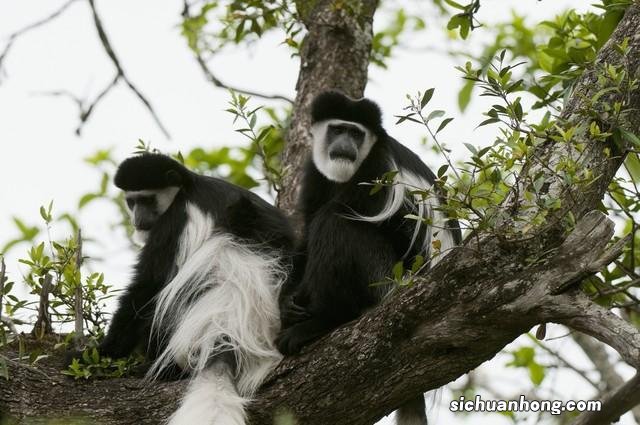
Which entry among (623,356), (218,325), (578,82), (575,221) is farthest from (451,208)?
(218,325)

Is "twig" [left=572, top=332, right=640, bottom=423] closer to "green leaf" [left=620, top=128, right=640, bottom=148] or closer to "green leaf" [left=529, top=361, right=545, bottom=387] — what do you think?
"green leaf" [left=529, top=361, right=545, bottom=387]

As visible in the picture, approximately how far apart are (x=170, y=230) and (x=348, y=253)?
32.2 inches

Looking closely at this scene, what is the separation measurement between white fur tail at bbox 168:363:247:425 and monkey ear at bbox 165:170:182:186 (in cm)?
93

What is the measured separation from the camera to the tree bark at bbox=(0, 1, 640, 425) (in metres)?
2.21

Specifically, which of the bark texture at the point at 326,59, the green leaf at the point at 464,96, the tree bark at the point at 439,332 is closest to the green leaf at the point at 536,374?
the green leaf at the point at 464,96

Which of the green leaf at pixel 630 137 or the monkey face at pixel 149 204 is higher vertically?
the monkey face at pixel 149 204

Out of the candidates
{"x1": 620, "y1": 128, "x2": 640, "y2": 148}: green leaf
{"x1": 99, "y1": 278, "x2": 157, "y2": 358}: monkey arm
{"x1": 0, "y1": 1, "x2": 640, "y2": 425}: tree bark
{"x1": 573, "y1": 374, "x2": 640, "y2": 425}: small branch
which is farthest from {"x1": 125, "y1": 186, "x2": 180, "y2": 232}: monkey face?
{"x1": 573, "y1": 374, "x2": 640, "y2": 425}: small branch

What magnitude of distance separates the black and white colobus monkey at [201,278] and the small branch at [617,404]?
112cm

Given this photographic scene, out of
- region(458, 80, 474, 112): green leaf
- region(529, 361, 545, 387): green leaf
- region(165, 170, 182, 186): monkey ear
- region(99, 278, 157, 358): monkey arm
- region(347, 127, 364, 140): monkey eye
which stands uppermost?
region(458, 80, 474, 112): green leaf

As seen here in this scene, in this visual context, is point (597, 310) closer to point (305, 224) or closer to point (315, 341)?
point (315, 341)

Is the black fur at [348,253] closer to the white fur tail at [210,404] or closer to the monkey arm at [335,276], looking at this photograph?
the monkey arm at [335,276]

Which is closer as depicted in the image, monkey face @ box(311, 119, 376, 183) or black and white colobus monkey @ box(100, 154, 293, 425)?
black and white colobus monkey @ box(100, 154, 293, 425)

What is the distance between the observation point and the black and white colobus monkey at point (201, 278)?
3041 mm

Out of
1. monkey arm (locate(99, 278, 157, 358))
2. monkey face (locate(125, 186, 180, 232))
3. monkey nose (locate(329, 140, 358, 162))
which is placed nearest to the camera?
monkey arm (locate(99, 278, 157, 358))
